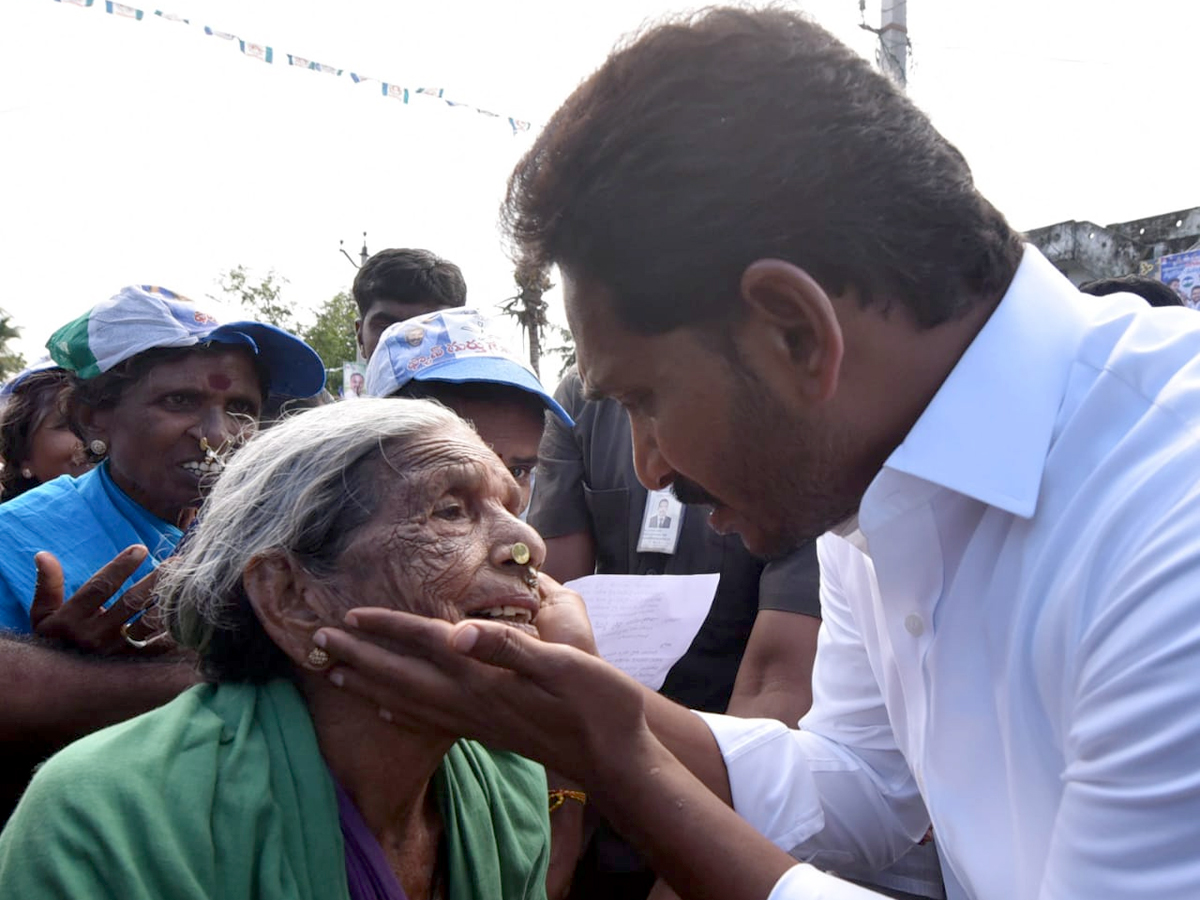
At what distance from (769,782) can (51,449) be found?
4036mm

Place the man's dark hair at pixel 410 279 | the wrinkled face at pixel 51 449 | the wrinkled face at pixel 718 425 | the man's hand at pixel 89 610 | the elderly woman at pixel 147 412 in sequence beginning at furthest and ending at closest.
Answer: the man's dark hair at pixel 410 279 → the wrinkled face at pixel 51 449 → the elderly woman at pixel 147 412 → the man's hand at pixel 89 610 → the wrinkled face at pixel 718 425

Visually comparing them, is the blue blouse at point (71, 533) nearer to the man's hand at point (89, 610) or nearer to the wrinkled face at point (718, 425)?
the man's hand at point (89, 610)

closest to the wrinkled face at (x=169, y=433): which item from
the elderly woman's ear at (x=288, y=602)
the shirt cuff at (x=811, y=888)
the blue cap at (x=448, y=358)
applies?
the blue cap at (x=448, y=358)

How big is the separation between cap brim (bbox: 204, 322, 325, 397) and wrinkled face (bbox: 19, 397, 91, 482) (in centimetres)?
164

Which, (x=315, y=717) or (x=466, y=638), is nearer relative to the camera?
(x=466, y=638)

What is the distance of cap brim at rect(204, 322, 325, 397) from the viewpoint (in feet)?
11.6

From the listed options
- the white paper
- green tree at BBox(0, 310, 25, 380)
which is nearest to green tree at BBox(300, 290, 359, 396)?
green tree at BBox(0, 310, 25, 380)

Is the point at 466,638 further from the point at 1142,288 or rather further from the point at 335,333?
the point at 335,333

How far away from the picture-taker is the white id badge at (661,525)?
11.2 feet

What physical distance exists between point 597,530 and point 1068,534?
80.8 inches

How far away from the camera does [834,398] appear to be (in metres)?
2.06

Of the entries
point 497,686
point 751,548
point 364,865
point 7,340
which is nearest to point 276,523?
point 497,686

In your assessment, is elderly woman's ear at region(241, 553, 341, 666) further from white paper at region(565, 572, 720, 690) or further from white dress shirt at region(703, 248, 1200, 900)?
white dress shirt at region(703, 248, 1200, 900)

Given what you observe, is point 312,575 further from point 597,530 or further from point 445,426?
point 597,530
